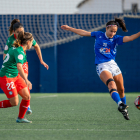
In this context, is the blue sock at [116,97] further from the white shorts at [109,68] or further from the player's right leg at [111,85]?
the white shorts at [109,68]

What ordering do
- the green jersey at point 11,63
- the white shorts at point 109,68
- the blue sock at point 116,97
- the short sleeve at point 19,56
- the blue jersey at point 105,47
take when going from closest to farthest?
the short sleeve at point 19,56 < the green jersey at point 11,63 < the blue sock at point 116,97 < the white shorts at point 109,68 < the blue jersey at point 105,47

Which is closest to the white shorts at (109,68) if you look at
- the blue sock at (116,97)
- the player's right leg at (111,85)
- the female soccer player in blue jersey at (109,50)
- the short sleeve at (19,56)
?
the female soccer player in blue jersey at (109,50)

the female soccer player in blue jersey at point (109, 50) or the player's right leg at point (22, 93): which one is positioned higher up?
the female soccer player in blue jersey at point (109, 50)

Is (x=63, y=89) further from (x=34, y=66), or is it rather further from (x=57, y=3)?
(x=57, y=3)

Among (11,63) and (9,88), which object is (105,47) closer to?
(11,63)

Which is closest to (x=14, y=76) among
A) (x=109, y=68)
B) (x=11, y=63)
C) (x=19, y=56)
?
(x=11, y=63)

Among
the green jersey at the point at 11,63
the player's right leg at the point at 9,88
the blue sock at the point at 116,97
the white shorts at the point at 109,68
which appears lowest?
the blue sock at the point at 116,97

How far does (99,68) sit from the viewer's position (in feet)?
19.1

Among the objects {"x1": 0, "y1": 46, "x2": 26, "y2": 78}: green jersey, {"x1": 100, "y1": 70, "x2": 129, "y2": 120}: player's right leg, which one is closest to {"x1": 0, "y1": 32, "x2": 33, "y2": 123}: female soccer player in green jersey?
{"x1": 0, "y1": 46, "x2": 26, "y2": 78}: green jersey

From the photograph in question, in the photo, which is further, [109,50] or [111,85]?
[109,50]

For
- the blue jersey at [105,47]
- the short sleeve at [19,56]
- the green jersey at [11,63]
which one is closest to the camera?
the short sleeve at [19,56]

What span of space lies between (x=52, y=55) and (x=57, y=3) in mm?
2401

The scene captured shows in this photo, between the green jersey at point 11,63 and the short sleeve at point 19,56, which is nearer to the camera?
the short sleeve at point 19,56

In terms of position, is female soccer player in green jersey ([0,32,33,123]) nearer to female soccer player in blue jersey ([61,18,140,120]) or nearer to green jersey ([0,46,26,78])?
green jersey ([0,46,26,78])
